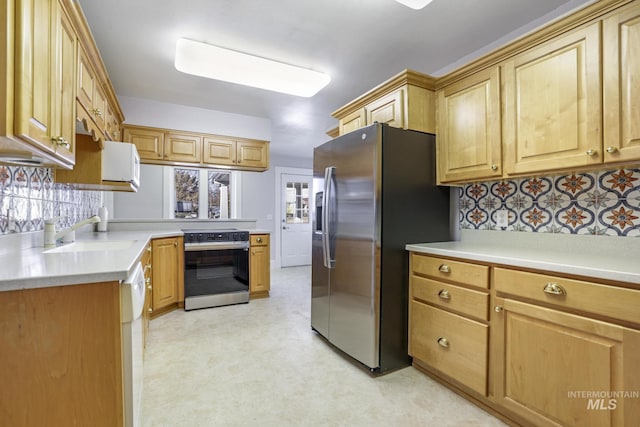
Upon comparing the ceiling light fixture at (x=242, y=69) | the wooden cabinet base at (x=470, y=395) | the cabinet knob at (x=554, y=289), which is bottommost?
the wooden cabinet base at (x=470, y=395)

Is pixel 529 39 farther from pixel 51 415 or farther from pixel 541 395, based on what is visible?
pixel 51 415

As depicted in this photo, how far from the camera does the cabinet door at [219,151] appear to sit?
3.93m

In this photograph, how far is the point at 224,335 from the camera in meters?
2.76

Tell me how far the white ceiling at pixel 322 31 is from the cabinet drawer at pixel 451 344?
188 centimetres

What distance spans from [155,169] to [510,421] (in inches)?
163

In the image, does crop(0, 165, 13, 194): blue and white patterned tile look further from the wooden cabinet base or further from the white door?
the white door

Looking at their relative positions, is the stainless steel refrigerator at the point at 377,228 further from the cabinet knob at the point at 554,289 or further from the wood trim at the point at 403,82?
the cabinet knob at the point at 554,289

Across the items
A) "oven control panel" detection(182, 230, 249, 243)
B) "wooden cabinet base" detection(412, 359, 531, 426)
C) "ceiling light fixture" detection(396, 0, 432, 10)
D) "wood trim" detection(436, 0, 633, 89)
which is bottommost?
"wooden cabinet base" detection(412, 359, 531, 426)

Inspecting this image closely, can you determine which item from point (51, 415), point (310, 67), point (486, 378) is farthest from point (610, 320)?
point (310, 67)

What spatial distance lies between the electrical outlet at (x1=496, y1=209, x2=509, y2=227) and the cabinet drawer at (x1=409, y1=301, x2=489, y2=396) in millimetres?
786

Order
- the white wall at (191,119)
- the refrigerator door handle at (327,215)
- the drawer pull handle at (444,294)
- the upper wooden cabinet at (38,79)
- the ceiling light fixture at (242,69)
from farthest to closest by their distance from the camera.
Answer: the white wall at (191,119) → the refrigerator door handle at (327,215) → the ceiling light fixture at (242,69) → the drawer pull handle at (444,294) → the upper wooden cabinet at (38,79)

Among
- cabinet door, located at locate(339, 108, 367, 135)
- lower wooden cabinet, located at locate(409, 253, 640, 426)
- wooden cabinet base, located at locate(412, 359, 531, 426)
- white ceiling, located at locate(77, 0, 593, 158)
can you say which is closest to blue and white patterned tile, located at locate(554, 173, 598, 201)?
lower wooden cabinet, located at locate(409, 253, 640, 426)

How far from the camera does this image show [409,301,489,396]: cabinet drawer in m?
1.70

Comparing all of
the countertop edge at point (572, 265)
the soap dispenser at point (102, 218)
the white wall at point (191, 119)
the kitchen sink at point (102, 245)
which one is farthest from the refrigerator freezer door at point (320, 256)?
the soap dispenser at point (102, 218)
